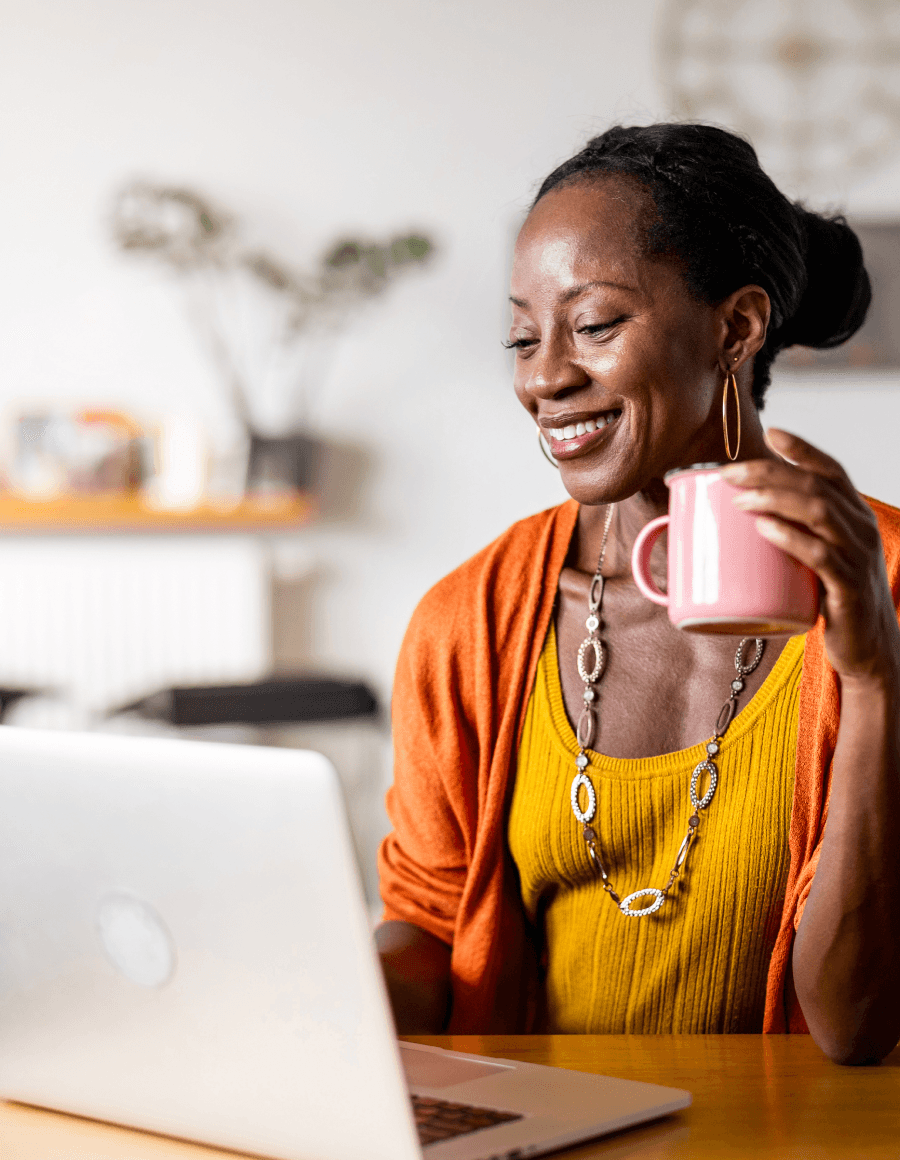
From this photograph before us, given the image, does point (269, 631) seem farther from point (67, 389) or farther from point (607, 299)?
point (607, 299)

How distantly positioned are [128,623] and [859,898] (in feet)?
8.38

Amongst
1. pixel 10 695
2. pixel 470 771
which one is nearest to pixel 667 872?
pixel 470 771

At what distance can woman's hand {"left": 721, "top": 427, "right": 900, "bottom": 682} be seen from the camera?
731mm

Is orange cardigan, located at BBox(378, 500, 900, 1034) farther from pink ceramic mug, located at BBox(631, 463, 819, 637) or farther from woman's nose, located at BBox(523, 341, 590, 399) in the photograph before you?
pink ceramic mug, located at BBox(631, 463, 819, 637)

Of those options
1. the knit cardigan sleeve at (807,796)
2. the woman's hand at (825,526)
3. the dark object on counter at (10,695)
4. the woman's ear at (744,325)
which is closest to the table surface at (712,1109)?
the knit cardigan sleeve at (807,796)

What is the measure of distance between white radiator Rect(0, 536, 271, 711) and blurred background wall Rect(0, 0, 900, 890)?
24 cm

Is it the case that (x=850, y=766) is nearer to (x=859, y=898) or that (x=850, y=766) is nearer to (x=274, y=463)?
(x=859, y=898)

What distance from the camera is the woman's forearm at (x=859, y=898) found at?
0.84m

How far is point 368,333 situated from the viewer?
321cm

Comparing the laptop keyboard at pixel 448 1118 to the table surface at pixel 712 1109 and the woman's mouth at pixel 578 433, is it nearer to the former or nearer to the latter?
the table surface at pixel 712 1109

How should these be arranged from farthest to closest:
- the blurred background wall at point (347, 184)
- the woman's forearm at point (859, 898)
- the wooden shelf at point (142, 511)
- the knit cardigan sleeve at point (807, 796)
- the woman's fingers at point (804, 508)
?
the blurred background wall at point (347, 184), the wooden shelf at point (142, 511), the knit cardigan sleeve at point (807, 796), the woman's forearm at point (859, 898), the woman's fingers at point (804, 508)

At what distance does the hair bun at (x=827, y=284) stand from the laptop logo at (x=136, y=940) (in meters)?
0.87

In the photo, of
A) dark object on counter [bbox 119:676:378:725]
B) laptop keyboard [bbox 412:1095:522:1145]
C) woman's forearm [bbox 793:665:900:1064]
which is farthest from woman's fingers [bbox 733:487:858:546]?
dark object on counter [bbox 119:676:378:725]

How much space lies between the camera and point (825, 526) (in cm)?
74
